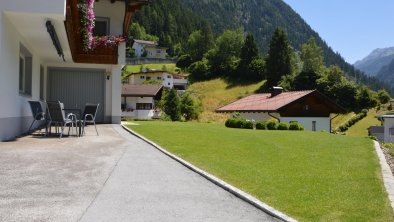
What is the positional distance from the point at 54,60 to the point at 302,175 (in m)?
13.3

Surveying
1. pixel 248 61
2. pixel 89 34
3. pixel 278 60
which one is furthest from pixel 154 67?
pixel 89 34

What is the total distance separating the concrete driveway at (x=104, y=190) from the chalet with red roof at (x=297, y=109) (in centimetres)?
3121

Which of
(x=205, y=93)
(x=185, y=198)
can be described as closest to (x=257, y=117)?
(x=185, y=198)

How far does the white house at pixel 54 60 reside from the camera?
32.3 ft

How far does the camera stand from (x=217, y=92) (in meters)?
81.2

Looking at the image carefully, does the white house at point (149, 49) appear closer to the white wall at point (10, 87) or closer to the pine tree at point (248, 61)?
the pine tree at point (248, 61)

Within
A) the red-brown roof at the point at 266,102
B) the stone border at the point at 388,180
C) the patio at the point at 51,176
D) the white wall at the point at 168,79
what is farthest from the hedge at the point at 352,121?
the patio at the point at 51,176

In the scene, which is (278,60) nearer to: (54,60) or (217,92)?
(217,92)

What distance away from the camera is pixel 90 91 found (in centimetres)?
1922

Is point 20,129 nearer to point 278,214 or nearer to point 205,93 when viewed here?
point 278,214

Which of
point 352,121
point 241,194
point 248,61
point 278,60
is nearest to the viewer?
point 241,194

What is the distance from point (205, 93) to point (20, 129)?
231 feet

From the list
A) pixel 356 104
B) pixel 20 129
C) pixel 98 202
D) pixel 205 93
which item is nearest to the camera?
pixel 98 202

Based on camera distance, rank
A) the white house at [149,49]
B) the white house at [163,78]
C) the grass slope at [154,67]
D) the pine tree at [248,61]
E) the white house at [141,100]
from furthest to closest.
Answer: the white house at [149,49] < the grass slope at [154,67] < the white house at [163,78] < the pine tree at [248,61] < the white house at [141,100]
